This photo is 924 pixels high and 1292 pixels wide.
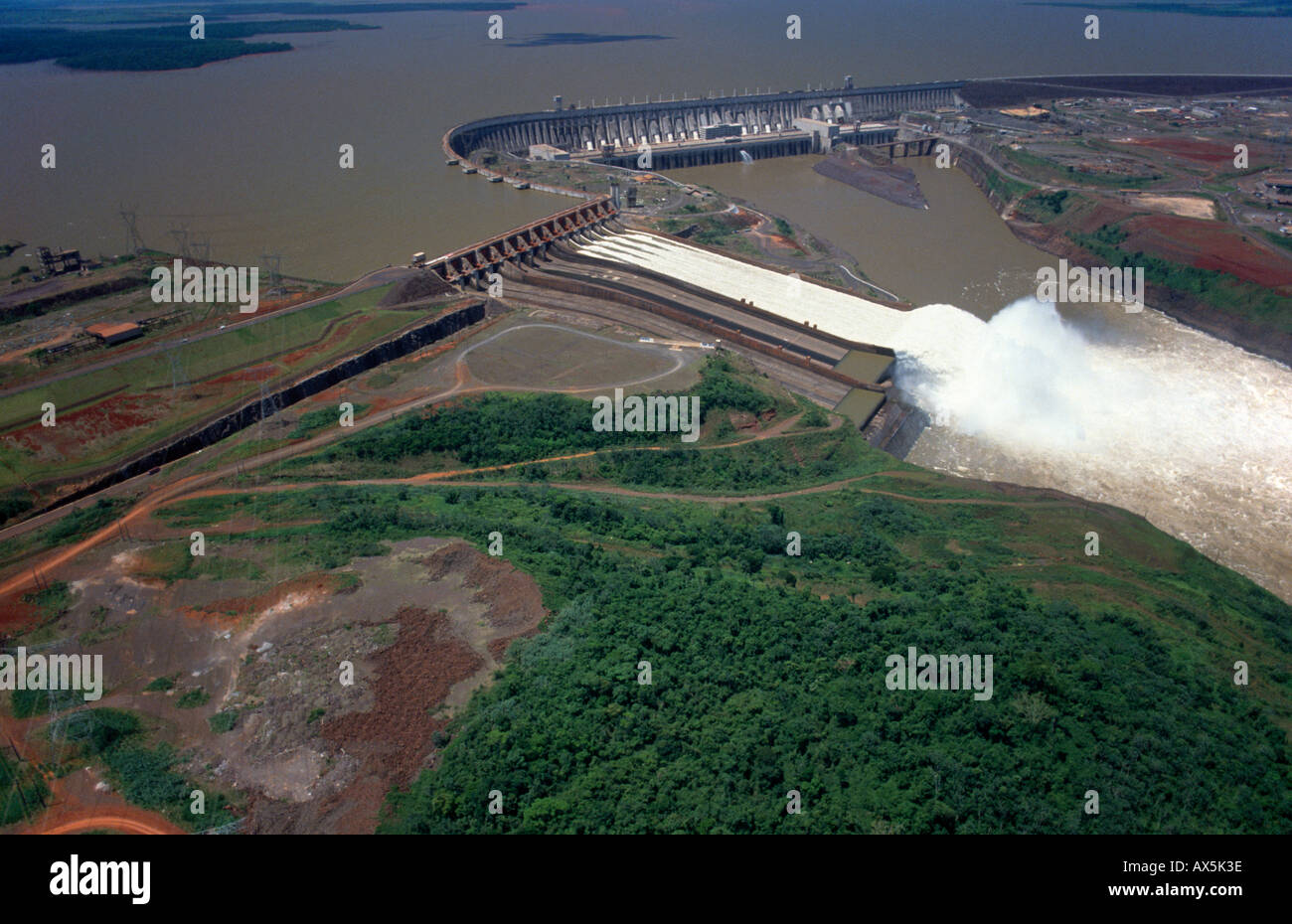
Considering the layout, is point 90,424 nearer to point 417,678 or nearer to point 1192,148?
point 417,678

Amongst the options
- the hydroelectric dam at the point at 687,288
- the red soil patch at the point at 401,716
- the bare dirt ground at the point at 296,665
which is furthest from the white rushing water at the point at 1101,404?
the red soil patch at the point at 401,716

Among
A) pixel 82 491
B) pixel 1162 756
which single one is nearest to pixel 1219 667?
pixel 1162 756

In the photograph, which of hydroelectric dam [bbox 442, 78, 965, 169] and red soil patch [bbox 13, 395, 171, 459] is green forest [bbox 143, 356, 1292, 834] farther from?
hydroelectric dam [bbox 442, 78, 965, 169]

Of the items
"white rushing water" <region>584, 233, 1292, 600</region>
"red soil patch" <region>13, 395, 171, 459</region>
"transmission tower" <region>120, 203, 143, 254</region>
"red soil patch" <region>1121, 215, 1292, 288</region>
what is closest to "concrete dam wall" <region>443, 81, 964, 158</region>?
"transmission tower" <region>120, 203, 143, 254</region>

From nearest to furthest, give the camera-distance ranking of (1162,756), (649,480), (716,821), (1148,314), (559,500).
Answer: (716,821) → (1162,756) → (559,500) → (649,480) → (1148,314)

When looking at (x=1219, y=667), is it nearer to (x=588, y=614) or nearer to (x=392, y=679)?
(x=588, y=614)

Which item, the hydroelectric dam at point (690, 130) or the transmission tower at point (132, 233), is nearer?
the transmission tower at point (132, 233)

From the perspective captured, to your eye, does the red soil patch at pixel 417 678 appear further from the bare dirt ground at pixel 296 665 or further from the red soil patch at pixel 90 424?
the red soil patch at pixel 90 424
